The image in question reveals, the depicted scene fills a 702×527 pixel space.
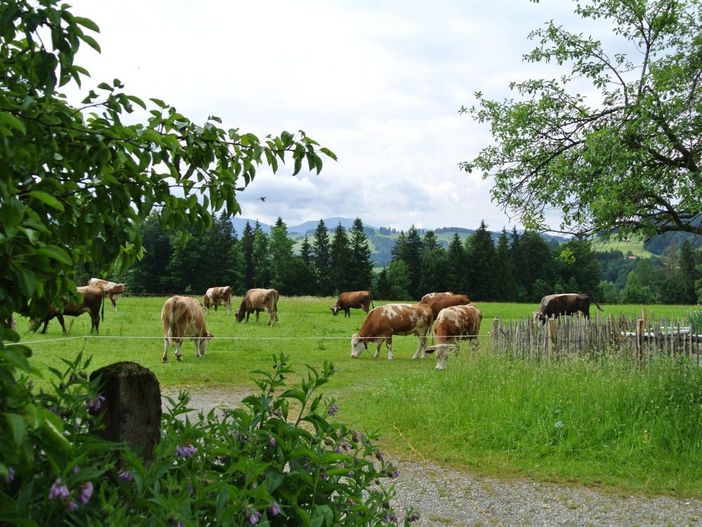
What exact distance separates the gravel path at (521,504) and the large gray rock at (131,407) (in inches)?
155

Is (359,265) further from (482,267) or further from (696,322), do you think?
(696,322)

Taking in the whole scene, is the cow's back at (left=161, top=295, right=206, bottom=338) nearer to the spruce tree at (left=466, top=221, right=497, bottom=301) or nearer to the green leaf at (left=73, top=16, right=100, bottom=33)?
the green leaf at (left=73, top=16, right=100, bottom=33)

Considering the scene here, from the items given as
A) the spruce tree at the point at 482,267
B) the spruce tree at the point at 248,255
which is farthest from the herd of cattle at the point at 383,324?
the spruce tree at the point at 248,255

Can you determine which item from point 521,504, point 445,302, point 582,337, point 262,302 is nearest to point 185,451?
point 521,504

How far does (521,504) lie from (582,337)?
8.36 m

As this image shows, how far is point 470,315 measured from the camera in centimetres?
1861

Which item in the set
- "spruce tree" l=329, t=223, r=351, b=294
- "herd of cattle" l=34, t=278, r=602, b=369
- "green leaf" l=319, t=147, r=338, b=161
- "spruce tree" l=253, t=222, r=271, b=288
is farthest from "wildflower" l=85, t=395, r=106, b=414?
"spruce tree" l=253, t=222, r=271, b=288

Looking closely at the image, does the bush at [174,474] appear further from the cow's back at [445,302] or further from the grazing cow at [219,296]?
the grazing cow at [219,296]

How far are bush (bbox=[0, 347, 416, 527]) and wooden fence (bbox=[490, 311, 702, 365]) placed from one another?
11.5 metres

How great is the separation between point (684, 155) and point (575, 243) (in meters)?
→ 2.15

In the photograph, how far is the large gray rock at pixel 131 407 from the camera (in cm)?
221

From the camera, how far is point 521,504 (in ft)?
20.4

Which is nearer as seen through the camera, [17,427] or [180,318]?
[17,427]

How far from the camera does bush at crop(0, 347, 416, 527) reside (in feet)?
A: 5.03
